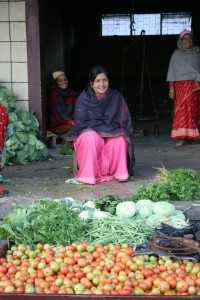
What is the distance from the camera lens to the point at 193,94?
8.75 meters

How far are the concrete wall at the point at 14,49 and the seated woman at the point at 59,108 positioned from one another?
1.16 m

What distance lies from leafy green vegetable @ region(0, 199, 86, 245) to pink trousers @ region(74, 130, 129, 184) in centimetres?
196

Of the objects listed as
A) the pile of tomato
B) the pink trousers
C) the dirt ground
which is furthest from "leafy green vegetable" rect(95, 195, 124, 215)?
the pink trousers

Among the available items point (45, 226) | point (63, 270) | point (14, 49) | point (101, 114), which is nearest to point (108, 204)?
point (45, 226)

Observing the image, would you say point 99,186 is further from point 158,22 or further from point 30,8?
point 158,22

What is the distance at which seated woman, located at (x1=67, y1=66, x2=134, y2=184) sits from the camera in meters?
6.37

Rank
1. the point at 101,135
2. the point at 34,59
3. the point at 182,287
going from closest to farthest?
the point at 182,287
the point at 101,135
the point at 34,59

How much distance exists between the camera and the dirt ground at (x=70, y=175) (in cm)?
597

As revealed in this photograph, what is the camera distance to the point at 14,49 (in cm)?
797

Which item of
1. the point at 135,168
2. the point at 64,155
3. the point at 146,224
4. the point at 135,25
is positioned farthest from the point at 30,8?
the point at 135,25

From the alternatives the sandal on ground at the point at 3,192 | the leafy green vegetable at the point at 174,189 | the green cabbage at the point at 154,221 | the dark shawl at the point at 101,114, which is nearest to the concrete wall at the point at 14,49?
the dark shawl at the point at 101,114

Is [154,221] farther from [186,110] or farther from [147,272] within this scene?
[186,110]

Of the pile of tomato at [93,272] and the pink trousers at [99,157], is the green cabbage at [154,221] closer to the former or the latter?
the pile of tomato at [93,272]

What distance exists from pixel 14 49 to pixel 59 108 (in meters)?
1.51
